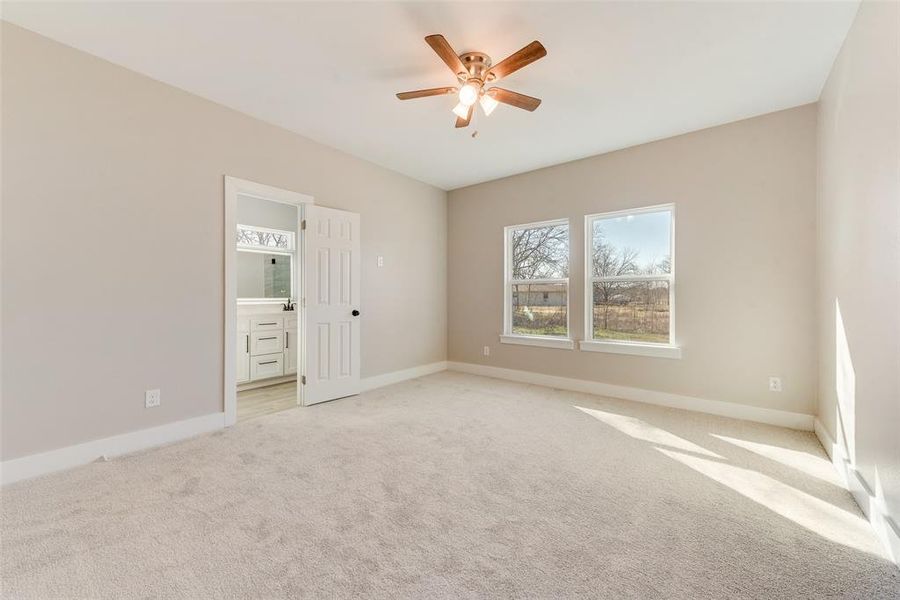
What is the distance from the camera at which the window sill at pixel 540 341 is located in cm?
432

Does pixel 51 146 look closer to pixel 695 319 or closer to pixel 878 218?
pixel 878 218

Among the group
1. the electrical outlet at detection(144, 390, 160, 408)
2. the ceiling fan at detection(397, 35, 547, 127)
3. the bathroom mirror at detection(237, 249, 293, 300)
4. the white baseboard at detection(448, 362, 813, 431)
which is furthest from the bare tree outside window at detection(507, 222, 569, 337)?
the electrical outlet at detection(144, 390, 160, 408)

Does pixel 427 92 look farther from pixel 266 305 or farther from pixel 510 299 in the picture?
pixel 266 305

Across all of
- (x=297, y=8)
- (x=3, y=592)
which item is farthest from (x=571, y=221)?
(x=3, y=592)

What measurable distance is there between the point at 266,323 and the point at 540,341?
3.55 m

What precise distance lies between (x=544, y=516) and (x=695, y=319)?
2.70 m

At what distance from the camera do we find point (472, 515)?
5.97 feet

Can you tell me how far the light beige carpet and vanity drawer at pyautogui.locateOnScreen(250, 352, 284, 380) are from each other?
1.80m

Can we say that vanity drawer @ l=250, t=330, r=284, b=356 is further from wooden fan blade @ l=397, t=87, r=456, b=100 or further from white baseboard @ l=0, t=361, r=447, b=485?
wooden fan blade @ l=397, t=87, r=456, b=100

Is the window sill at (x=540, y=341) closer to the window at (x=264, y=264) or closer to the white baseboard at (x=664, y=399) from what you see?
the white baseboard at (x=664, y=399)

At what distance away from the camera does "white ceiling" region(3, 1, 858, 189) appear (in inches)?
80.6

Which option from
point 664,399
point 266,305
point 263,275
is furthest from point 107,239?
point 664,399

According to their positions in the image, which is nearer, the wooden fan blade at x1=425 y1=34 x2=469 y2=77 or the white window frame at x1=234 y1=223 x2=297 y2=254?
the wooden fan blade at x1=425 y1=34 x2=469 y2=77

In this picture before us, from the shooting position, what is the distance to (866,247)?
1859 mm
